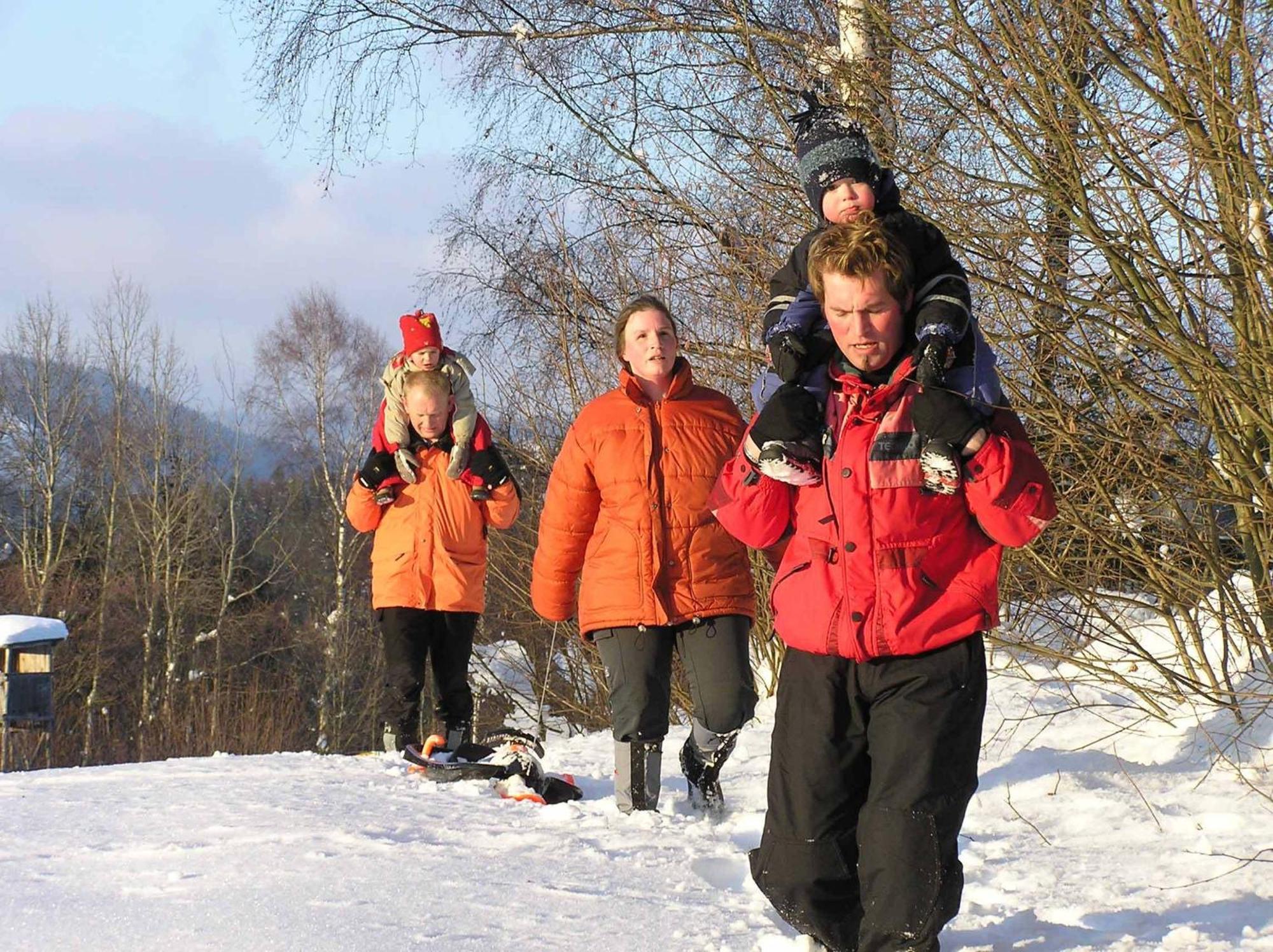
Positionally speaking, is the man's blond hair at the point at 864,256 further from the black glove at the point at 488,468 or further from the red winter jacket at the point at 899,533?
→ the black glove at the point at 488,468

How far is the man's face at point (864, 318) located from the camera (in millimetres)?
2691

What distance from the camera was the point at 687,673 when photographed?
14.3 feet

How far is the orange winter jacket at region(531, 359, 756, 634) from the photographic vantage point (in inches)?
169

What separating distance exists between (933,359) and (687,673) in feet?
6.75

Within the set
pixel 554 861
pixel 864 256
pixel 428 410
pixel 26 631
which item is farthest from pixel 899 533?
pixel 26 631

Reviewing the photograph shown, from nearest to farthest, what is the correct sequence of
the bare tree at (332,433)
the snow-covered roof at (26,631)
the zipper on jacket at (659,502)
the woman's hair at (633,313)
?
1. the zipper on jacket at (659,502)
2. the woman's hair at (633,313)
3. the snow-covered roof at (26,631)
4. the bare tree at (332,433)

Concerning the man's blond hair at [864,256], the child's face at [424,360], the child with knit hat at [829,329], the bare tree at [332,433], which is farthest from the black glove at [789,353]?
the bare tree at [332,433]

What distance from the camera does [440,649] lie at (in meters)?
6.04

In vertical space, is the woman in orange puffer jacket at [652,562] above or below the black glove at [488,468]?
below

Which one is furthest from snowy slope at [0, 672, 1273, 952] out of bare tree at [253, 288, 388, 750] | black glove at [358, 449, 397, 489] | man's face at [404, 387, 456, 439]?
bare tree at [253, 288, 388, 750]

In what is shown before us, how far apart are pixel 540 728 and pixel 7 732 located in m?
9.69

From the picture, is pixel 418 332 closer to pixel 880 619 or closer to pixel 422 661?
pixel 422 661

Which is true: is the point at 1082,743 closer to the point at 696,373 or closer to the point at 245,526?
the point at 696,373

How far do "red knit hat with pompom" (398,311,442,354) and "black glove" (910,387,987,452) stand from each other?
387 centimetres
